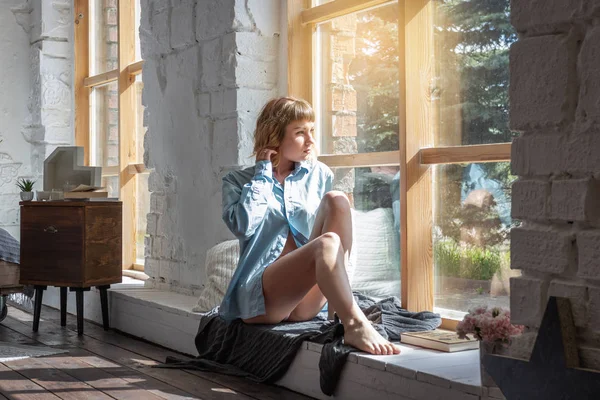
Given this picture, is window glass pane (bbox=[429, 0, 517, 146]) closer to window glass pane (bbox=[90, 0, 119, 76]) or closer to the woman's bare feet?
the woman's bare feet

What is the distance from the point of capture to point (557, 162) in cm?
218

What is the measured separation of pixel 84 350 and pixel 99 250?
0.68 metres

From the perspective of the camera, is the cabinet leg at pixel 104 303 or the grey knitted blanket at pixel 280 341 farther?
the cabinet leg at pixel 104 303

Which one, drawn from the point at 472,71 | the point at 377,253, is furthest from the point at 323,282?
the point at 472,71

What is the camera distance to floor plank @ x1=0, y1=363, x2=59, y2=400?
3.16 metres

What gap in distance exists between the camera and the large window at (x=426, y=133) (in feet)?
10.2

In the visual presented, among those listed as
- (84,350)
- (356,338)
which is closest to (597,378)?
(356,338)

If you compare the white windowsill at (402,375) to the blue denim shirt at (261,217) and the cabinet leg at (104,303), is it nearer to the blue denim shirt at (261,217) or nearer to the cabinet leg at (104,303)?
the blue denim shirt at (261,217)

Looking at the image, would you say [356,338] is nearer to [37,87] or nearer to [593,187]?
[593,187]

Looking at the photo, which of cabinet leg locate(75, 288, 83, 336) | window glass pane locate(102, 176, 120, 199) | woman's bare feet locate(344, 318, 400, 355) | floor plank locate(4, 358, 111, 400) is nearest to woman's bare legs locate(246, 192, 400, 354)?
woman's bare feet locate(344, 318, 400, 355)

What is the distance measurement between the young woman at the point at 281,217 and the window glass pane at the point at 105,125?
2.54 m

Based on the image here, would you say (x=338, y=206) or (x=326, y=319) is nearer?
(x=338, y=206)

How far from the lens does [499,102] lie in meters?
3.09

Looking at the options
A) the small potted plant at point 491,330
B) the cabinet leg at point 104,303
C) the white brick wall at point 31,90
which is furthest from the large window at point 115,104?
the small potted plant at point 491,330
